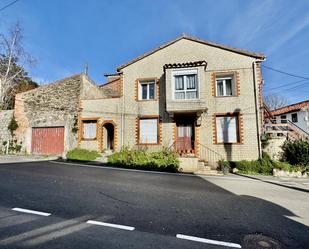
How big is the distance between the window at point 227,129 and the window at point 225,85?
71.0 inches

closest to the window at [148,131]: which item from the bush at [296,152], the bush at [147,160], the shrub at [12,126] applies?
the bush at [147,160]

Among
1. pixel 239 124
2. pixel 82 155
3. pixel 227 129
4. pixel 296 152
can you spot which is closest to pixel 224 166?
pixel 227 129

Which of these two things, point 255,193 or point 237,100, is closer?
point 255,193

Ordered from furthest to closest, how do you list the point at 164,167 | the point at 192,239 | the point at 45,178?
the point at 164,167, the point at 45,178, the point at 192,239

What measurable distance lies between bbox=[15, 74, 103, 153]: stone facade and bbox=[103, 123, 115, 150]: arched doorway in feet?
7.63

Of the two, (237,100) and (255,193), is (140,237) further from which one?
(237,100)

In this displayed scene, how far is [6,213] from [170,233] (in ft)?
11.4

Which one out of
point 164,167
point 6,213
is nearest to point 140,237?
point 6,213

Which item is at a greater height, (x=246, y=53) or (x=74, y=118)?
(x=246, y=53)

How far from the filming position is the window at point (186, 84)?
539 inches

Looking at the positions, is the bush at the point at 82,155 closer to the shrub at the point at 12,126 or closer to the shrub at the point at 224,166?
the shrub at the point at 12,126

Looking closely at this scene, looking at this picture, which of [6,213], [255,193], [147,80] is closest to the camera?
[6,213]

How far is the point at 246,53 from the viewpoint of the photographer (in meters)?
13.8

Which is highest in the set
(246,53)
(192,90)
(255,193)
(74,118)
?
(246,53)
